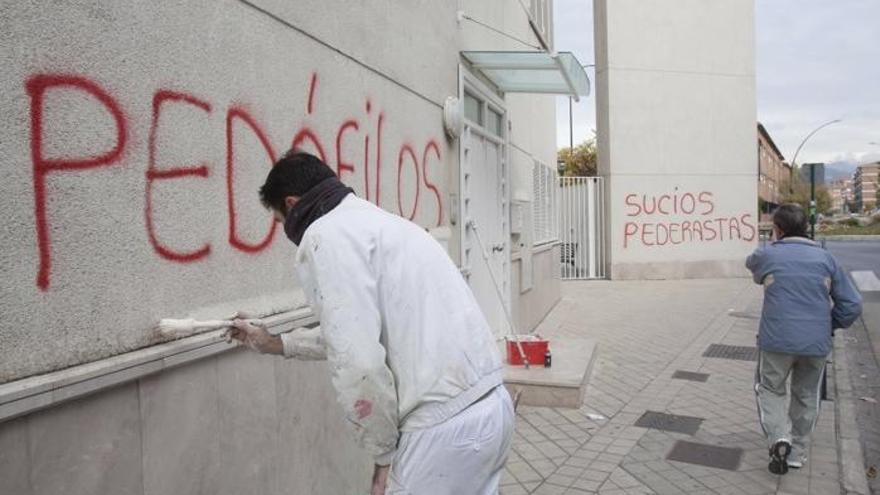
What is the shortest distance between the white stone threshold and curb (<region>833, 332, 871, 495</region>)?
3.97 metres

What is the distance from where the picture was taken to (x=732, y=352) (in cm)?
831

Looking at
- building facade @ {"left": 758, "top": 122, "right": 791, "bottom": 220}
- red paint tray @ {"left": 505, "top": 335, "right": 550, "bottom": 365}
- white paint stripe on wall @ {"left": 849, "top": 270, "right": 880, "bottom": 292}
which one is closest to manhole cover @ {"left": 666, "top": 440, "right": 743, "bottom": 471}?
red paint tray @ {"left": 505, "top": 335, "right": 550, "bottom": 365}

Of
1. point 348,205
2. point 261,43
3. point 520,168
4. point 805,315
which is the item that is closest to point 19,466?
point 348,205

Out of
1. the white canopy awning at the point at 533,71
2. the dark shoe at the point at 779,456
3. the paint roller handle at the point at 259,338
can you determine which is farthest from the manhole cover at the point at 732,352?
the paint roller handle at the point at 259,338

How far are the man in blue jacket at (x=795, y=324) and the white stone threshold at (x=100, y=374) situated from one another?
11.4ft

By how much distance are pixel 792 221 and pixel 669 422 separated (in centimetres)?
199

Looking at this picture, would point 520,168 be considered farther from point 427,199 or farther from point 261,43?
point 261,43

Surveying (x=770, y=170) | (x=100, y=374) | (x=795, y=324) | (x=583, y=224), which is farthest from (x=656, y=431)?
(x=770, y=170)

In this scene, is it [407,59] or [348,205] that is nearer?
[348,205]

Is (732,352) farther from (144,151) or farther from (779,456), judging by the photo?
(144,151)

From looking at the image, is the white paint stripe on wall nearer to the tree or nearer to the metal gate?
the metal gate

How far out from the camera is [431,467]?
194cm

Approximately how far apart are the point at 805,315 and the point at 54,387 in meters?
4.18

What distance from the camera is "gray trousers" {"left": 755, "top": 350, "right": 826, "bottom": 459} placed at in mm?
4457
